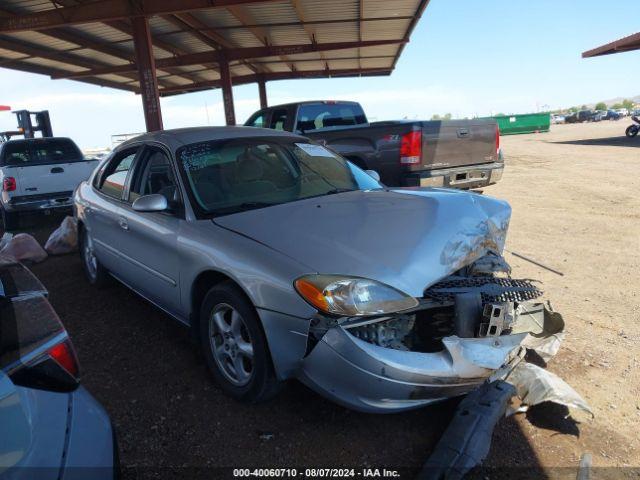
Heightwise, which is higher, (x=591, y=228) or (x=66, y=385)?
(x=66, y=385)

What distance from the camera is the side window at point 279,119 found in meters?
8.64

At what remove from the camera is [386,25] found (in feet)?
44.6

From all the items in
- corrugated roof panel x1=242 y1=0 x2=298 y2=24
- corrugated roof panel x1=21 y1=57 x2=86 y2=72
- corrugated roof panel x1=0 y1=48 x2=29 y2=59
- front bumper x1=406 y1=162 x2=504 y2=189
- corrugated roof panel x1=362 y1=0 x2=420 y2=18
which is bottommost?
front bumper x1=406 y1=162 x2=504 y2=189

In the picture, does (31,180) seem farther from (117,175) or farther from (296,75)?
(296,75)

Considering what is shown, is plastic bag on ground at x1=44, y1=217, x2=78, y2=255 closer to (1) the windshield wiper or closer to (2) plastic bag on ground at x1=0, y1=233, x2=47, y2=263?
(2) plastic bag on ground at x1=0, y1=233, x2=47, y2=263

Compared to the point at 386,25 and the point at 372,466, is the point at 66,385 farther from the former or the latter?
the point at 386,25

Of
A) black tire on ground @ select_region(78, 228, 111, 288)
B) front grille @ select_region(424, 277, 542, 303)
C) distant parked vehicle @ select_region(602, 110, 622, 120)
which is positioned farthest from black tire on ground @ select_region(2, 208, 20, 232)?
distant parked vehicle @ select_region(602, 110, 622, 120)

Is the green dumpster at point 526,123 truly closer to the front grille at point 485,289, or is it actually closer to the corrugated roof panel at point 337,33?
the corrugated roof panel at point 337,33

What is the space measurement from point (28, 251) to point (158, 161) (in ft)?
12.0

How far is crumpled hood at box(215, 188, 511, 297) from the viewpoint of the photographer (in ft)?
7.59

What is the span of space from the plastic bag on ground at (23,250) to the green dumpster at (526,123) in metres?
40.3

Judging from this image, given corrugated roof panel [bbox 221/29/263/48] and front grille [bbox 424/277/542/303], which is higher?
corrugated roof panel [bbox 221/29/263/48]

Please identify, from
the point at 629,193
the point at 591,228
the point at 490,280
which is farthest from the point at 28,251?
the point at 629,193

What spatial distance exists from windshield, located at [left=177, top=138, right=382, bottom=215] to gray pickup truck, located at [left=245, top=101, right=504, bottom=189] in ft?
9.43
